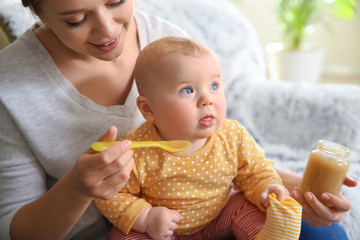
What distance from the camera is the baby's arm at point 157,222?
82cm

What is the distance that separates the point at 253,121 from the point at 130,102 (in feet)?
2.22

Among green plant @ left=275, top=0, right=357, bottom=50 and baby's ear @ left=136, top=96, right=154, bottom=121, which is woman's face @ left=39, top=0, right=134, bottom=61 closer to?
baby's ear @ left=136, top=96, right=154, bottom=121

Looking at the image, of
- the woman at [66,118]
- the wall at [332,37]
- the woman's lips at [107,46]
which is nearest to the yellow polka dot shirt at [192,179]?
the woman at [66,118]

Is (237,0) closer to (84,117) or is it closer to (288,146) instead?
(288,146)

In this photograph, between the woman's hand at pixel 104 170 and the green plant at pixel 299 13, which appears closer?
the woman's hand at pixel 104 170

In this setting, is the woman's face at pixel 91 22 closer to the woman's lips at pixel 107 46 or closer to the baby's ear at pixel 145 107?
the woman's lips at pixel 107 46

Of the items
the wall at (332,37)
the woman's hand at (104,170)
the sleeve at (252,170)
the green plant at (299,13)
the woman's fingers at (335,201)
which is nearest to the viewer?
the woman's hand at (104,170)

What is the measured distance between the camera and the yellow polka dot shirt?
2.83 ft

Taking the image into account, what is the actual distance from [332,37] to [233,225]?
2.99m

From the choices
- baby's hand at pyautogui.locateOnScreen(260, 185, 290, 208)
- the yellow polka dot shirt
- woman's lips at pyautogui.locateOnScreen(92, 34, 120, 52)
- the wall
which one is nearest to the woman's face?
woman's lips at pyautogui.locateOnScreen(92, 34, 120, 52)

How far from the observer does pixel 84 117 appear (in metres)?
0.95

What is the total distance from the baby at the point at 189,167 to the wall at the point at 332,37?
2690 mm

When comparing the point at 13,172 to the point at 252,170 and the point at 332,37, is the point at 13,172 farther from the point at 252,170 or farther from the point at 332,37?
the point at 332,37

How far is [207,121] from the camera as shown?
832 mm
